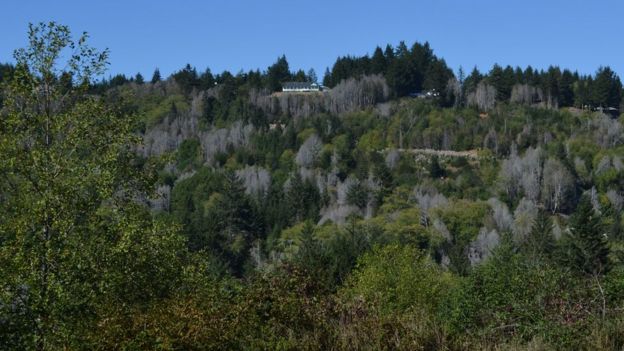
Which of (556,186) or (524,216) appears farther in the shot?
(556,186)

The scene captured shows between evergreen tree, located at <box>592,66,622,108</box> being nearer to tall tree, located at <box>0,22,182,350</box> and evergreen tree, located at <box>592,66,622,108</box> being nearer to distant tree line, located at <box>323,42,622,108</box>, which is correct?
distant tree line, located at <box>323,42,622,108</box>

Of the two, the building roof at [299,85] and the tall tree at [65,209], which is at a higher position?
the building roof at [299,85]

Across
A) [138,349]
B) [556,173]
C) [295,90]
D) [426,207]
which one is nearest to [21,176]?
[138,349]

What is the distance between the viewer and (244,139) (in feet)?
533

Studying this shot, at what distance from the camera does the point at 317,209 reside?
424 feet

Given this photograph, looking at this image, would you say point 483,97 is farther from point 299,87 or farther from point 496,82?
point 299,87

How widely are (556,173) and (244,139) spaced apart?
207 feet

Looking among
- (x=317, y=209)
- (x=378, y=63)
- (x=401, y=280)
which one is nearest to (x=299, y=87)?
(x=378, y=63)

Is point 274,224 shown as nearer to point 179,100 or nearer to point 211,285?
point 179,100

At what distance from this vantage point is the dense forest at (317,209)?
451 inches

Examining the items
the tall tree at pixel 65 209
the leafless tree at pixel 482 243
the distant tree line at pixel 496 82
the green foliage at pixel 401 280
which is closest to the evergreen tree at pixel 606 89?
the distant tree line at pixel 496 82

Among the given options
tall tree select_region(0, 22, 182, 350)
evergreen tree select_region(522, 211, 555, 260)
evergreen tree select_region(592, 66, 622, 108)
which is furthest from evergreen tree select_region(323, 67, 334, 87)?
tall tree select_region(0, 22, 182, 350)

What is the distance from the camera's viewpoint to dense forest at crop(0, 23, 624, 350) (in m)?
11.5

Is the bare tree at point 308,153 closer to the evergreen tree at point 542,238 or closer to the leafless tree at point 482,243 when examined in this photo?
the leafless tree at point 482,243
